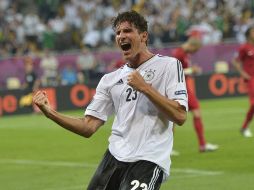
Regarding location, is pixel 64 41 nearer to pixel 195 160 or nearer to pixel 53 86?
pixel 53 86

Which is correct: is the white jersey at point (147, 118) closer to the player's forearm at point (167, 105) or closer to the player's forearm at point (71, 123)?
the player's forearm at point (167, 105)

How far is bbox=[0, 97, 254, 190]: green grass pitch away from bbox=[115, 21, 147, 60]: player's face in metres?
4.92

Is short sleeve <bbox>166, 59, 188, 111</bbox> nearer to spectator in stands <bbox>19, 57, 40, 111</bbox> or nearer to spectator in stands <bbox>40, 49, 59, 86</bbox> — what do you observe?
spectator in stands <bbox>19, 57, 40, 111</bbox>

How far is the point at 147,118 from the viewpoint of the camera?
260 inches

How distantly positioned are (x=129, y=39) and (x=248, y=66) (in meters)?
11.2

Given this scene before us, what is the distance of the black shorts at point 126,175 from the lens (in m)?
6.44

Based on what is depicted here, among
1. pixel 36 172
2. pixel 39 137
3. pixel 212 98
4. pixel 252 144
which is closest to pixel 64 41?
pixel 212 98

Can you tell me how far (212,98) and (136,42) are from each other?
2187cm

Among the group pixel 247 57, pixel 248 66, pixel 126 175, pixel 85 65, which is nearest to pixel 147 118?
pixel 126 175

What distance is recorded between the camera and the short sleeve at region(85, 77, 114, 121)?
6922 millimetres

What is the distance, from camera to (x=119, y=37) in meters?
6.49

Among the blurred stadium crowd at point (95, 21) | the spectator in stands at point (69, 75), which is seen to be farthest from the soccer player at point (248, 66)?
the blurred stadium crowd at point (95, 21)

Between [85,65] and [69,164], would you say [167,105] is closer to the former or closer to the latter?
[69,164]

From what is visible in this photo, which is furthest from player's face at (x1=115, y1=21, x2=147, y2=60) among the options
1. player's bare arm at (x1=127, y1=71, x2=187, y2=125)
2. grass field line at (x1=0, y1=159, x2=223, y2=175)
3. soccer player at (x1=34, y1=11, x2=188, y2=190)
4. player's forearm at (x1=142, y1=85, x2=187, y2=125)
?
grass field line at (x1=0, y1=159, x2=223, y2=175)
